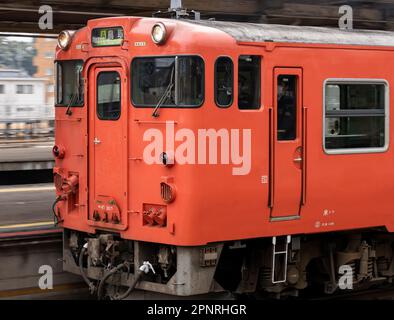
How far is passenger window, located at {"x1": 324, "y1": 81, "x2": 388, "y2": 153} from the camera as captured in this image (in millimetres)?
9359

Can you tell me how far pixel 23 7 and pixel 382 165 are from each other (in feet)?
19.6

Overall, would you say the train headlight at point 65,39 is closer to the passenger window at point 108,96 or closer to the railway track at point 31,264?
the passenger window at point 108,96

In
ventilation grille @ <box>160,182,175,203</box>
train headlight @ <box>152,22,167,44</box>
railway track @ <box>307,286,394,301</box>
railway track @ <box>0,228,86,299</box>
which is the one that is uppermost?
train headlight @ <box>152,22,167,44</box>

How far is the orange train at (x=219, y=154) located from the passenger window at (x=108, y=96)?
0.02m

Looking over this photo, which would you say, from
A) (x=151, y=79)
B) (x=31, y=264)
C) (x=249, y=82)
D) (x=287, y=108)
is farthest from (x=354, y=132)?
(x=31, y=264)

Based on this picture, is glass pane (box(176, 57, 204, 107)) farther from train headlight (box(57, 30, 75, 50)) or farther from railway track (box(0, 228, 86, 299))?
railway track (box(0, 228, 86, 299))

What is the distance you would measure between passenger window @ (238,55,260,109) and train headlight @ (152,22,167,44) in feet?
2.77

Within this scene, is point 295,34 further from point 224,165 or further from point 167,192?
point 167,192

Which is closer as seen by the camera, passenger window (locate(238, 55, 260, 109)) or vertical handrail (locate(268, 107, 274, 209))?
passenger window (locate(238, 55, 260, 109))

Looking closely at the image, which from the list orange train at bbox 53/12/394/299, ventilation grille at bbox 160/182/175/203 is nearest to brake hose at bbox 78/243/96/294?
orange train at bbox 53/12/394/299

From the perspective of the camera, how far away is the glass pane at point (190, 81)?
8266mm

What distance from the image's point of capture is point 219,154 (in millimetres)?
8391
